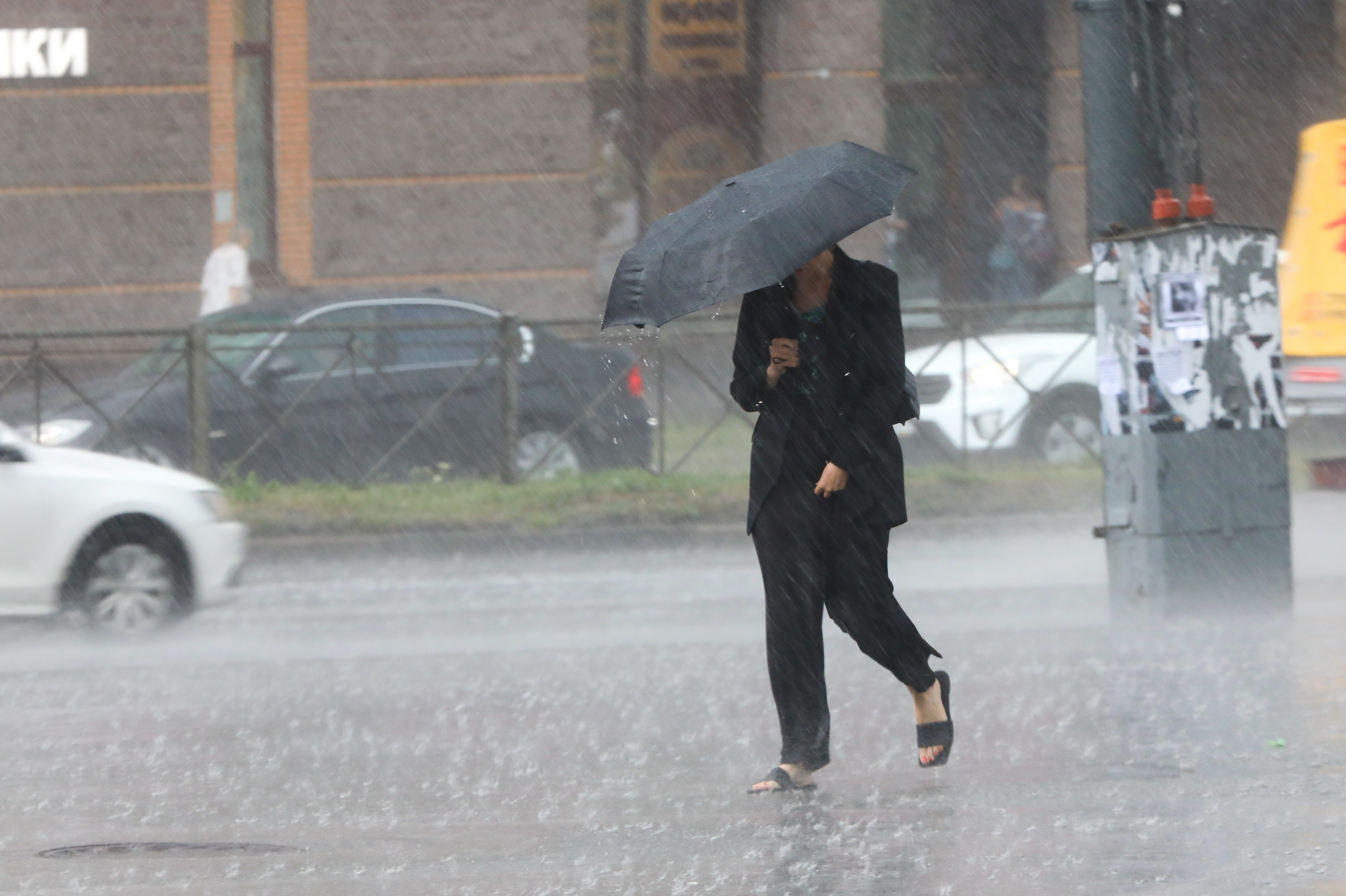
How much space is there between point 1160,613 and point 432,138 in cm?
1215

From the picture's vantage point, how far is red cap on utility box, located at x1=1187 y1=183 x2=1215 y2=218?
8695 millimetres

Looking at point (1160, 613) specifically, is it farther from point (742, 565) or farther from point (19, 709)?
point (19, 709)

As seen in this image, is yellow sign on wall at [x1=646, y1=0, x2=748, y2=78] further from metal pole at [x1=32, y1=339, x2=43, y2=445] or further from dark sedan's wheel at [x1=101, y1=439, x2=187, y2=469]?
metal pole at [x1=32, y1=339, x2=43, y2=445]

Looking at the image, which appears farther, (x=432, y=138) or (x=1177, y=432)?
(x=432, y=138)

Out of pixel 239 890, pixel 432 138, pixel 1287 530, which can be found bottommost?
pixel 239 890

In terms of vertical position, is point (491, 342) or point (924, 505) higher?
point (491, 342)

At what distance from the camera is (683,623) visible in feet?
31.1

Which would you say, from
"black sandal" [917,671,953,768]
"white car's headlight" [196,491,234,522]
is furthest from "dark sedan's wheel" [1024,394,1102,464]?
"black sandal" [917,671,953,768]

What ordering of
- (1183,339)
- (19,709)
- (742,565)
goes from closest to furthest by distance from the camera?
1. (19,709)
2. (1183,339)
3. (742,565)

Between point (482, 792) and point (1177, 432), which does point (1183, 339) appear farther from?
point (482, 792)

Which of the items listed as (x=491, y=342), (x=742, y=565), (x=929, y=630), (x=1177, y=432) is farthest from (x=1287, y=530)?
(x=491, y=342)

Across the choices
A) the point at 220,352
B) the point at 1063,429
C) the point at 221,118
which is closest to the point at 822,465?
the point at 220,352

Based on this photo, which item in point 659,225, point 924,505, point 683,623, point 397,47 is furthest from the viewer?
point 397,47

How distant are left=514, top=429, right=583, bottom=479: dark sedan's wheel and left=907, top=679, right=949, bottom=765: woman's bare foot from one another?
8.81m
